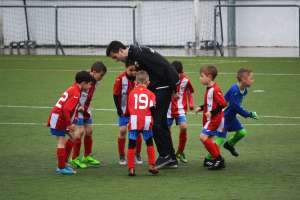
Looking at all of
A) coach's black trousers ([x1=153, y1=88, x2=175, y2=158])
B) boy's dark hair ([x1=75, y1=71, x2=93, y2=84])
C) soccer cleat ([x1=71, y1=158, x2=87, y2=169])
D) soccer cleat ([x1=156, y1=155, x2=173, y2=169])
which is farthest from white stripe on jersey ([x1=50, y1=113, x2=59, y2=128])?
soccer cleat ([x1=156, y1=155, x2=173, y2=169])

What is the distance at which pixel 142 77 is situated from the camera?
11.2m

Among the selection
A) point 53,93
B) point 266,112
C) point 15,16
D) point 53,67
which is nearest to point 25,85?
point 53,93

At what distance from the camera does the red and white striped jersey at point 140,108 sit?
10922mm

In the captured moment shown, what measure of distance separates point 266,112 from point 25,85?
7.67 m

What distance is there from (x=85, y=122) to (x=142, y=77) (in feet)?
4.10

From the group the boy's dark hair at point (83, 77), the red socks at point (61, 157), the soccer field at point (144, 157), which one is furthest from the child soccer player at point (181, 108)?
the red socks at point (61, 157)

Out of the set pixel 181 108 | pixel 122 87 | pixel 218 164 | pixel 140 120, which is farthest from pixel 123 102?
pixel 218 164

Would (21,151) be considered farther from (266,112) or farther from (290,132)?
(266,112)

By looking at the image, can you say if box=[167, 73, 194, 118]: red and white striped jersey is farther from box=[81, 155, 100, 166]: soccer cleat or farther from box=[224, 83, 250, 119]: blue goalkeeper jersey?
box=[81, 155, 100, 166]: soccer cleat

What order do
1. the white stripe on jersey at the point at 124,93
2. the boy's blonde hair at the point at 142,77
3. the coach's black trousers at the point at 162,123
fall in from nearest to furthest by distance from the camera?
the boy's blonde hair at the point at 142,77 → the coach's black trousers at the point at 162,123 → the white stripe on jersey at the point at 124,93

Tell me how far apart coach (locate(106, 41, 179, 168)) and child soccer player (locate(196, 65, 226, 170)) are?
18.2 inches

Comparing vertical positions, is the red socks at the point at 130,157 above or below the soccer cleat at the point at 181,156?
above

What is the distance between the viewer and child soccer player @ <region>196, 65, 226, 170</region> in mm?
11359

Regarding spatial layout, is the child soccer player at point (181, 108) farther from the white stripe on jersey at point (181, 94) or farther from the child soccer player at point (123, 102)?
the child soccer player at point (123, 102)
